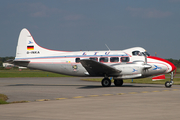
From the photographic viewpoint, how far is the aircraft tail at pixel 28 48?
29427mm

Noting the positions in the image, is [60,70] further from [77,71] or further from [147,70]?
[147,70]

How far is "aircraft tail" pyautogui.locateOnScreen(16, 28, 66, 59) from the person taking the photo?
1159 inches

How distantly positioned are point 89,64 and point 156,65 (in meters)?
6.43

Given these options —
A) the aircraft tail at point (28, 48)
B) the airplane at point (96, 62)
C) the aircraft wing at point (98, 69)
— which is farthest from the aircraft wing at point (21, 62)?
Result: the aircraft wing at point (98, 69)

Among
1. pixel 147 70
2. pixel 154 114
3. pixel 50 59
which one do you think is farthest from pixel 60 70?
pixel 154 114

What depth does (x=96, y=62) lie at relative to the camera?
2397 centimetres

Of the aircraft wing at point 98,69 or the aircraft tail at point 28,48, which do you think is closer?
the aircraft wing at point 98,69

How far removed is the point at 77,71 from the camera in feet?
90.0

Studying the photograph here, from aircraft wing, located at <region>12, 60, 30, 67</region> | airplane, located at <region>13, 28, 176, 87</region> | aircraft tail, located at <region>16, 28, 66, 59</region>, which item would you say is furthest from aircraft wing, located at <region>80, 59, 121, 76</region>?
aircraft wing, located at <region>12, 60, 30, 67</region>

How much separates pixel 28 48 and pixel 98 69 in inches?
363

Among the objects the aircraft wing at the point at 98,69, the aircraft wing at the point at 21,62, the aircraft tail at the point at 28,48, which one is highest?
the aircraft tail at the point at 28,48

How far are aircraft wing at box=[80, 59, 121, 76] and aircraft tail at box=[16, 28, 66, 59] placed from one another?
4976 mm

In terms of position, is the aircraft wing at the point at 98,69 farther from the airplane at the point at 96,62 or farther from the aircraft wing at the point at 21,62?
the aircraft wing at the point at 21,62

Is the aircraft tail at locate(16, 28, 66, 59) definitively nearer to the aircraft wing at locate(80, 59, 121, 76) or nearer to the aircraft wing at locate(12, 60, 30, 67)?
the aircraft wing at locate(12, 60, 30, 67)
